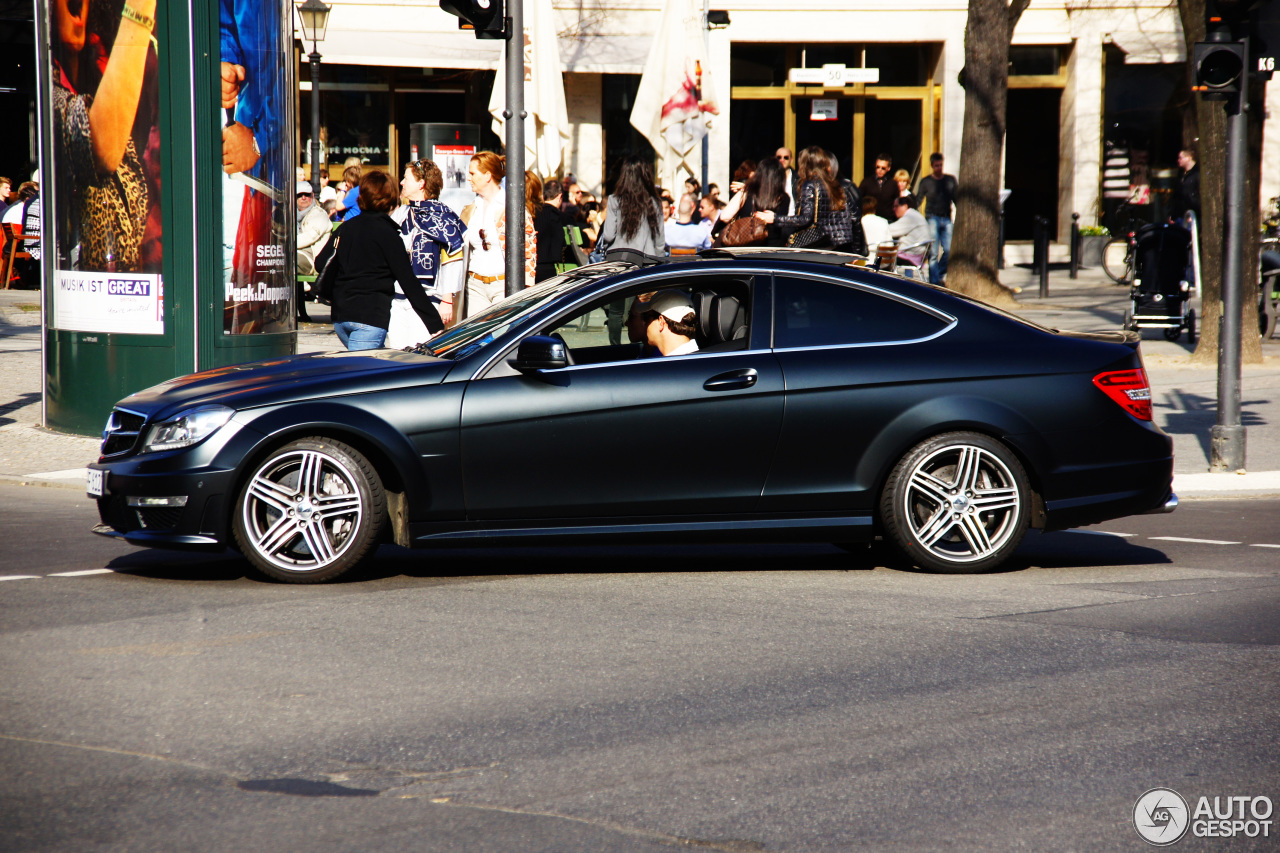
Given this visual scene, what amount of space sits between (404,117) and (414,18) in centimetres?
188

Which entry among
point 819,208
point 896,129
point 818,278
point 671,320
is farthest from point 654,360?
point 896,129

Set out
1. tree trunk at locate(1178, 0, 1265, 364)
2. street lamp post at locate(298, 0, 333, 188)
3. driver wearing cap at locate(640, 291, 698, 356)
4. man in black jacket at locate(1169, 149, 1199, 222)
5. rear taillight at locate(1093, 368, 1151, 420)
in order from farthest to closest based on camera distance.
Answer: street lamp post at locate(298, 0, 333, 188)
man in black jacket at locate(1169, 149, 1199, 222)
tree trunk at locate(1178, 0, 1265, 364)
driver wearing cap at locate(640, 291, 698, 356)
rear taillight at locate(1093, 368, 1151, 420)

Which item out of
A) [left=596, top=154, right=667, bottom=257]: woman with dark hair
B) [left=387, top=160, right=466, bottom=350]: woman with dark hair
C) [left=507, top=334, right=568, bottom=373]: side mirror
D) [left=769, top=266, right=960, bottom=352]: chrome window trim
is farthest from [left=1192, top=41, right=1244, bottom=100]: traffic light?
[left=507, top=334, right=568, bottom=373]: side mirror

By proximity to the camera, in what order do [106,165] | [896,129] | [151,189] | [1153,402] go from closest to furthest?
1. [151,189]
2. [106,165]
3. [1153,402]
4. [896,129]

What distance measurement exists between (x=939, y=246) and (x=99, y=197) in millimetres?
13659

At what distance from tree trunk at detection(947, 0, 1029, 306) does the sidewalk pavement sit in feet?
2.95

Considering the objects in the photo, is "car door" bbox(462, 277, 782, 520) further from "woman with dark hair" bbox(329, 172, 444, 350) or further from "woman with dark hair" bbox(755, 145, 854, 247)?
"woman with dark hair" bbox(755, 145, 854, 247)

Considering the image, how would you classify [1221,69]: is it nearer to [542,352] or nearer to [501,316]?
[501,316]

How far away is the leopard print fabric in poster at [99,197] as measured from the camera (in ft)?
35.2

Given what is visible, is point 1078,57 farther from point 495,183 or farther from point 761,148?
point 495,183

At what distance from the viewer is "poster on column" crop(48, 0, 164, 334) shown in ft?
34.8

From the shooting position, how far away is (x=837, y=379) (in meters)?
6.80

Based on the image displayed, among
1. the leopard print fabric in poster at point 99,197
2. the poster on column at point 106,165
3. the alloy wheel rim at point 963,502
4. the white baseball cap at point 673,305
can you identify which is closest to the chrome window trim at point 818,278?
the white baseball cap at point 673,305

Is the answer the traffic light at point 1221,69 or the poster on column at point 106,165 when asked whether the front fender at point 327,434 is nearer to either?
the poster on column at point 106,165
